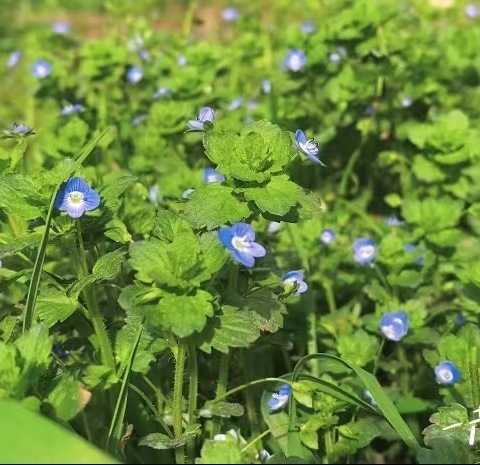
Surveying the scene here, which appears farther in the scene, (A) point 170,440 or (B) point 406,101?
(B) point 406,101

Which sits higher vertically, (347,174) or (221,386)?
(221,386)

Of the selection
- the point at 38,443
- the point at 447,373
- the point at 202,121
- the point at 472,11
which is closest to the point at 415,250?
the point at 447,373

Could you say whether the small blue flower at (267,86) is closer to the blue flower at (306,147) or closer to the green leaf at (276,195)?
the blue flower at (306,147)

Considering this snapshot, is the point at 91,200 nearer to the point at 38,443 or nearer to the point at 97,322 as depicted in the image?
the point at 97,322

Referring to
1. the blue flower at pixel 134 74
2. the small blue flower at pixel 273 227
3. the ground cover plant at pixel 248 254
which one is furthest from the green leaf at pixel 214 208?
the blue flower at pixel 134 74

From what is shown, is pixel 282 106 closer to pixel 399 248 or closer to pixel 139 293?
pixel 399 248
